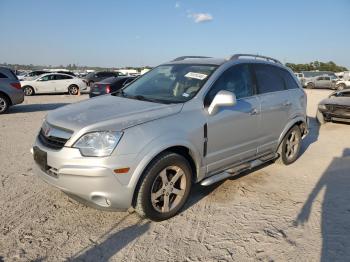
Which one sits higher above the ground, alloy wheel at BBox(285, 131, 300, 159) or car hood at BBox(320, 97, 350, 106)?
car hood at BBox(320, 97, 350, 106)

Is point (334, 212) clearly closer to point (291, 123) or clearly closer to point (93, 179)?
point (291, 123)

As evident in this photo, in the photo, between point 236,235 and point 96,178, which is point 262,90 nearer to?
point 236,235

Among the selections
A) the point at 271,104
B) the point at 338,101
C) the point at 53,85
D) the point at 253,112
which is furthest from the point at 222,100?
the point at 53,85

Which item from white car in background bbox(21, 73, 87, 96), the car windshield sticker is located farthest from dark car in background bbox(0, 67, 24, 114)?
white car in background bbox(21, 73, 87, 96)

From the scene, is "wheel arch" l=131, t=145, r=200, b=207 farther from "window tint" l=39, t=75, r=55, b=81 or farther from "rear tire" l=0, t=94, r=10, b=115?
"window tint" l=39, t=75, r=55, b=81

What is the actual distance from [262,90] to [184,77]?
132 centimetres

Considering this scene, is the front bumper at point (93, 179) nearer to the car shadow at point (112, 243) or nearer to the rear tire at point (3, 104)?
the car shadow at point (112, 243)

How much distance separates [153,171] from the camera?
11.3ft

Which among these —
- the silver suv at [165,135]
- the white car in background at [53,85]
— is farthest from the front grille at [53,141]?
the white car in background at [53,85]

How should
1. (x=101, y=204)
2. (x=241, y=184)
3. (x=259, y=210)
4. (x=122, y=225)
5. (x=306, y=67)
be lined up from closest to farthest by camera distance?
1. (x=101, y=204)
2. (x=122, y=225)
3. (x=259, y=210)
4. (x=241, y=184)
5. (x=306, y=67)

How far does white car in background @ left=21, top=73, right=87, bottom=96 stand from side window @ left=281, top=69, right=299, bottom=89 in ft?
62.0

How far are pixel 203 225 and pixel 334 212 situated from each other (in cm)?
166

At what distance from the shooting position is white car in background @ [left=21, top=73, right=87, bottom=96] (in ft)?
69.5

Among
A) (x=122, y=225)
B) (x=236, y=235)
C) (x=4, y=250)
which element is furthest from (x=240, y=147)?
(x=4, y=250)
